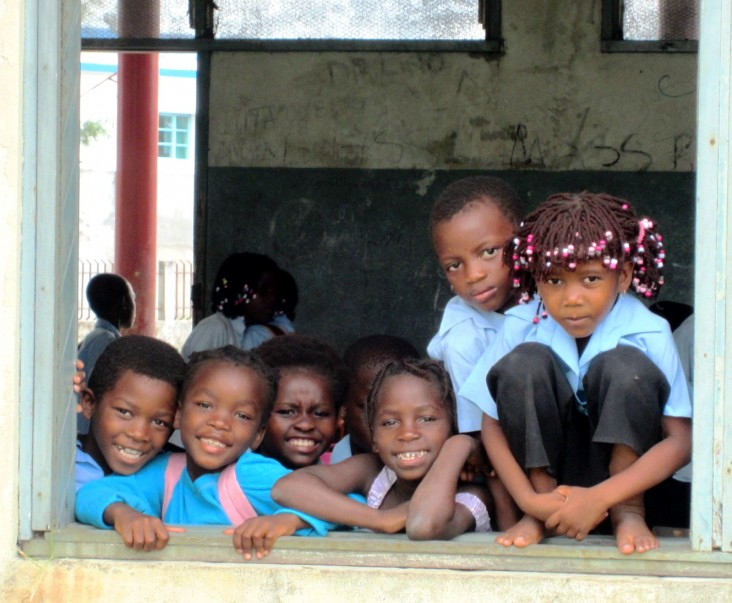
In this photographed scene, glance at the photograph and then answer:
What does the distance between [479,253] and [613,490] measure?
2.82 feet

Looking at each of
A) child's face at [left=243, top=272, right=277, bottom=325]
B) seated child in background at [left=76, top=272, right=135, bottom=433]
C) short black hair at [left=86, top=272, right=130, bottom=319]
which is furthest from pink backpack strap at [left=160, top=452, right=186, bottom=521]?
short black hair at [left=86, top=272, right=130, bottom=319]

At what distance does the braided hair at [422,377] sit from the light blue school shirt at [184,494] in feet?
0.96

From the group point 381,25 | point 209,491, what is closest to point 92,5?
point 381,25

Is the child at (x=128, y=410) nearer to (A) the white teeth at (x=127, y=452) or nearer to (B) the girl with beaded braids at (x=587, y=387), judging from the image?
(A) the white teeth at (x=127, y=452)

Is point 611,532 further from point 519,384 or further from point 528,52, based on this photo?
point 528,52

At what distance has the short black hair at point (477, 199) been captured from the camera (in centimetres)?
338

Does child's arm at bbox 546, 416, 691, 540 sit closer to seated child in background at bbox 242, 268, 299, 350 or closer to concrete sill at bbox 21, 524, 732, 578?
concrete sill at bbox 21, 524, 732, 578

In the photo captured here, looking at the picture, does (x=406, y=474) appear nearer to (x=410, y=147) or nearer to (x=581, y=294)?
(x=581, y=294)

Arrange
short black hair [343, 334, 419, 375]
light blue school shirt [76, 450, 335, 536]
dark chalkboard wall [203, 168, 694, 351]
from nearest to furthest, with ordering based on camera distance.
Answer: light blue school shirt [76, 450, 335, 536] → short black hair [343, 334, 419, 375] → dark chalkboard wall [203, 168, 694, 351]

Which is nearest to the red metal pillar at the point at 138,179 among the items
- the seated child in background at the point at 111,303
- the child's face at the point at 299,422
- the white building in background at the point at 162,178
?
the seated child in background at the point at 111,303

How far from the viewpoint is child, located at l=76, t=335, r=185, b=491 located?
3.25 metres

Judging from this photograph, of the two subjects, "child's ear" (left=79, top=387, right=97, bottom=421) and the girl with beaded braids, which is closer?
the girl with beaded braids

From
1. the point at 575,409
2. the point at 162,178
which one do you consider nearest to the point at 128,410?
the point at 575,409

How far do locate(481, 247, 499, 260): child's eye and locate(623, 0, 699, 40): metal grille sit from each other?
3.64m
